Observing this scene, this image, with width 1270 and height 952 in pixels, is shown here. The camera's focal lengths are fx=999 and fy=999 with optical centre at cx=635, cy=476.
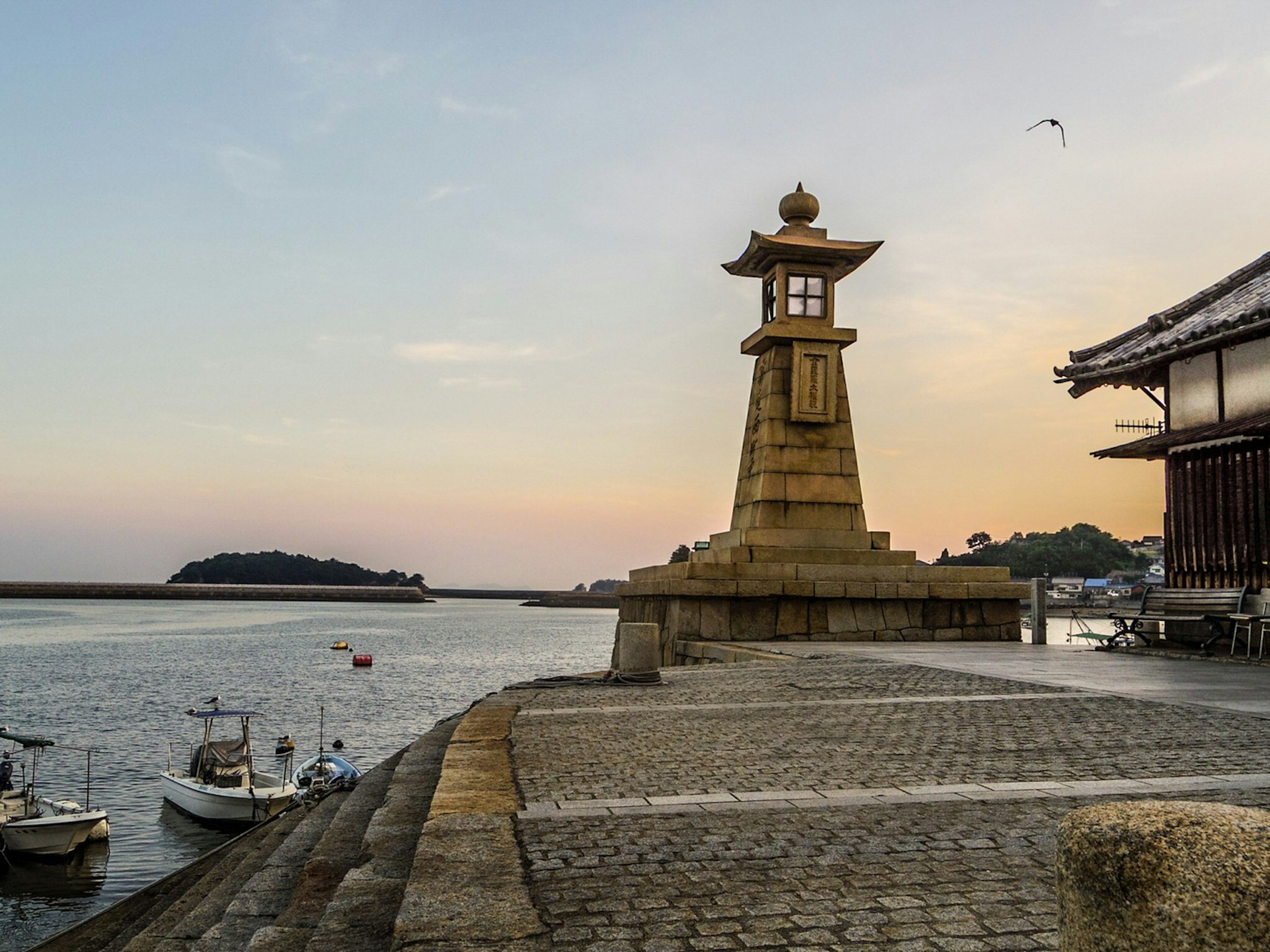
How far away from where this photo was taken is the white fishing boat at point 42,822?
849 inches

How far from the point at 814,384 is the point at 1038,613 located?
5991mm

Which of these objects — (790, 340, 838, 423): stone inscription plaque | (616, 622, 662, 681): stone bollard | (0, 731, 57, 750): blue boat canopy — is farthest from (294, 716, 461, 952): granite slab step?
(0, 731, 57, 750): blue boat canopy

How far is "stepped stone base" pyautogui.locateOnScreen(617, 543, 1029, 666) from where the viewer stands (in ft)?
56.0

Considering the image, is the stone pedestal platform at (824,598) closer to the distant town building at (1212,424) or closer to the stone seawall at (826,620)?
the stone seawall at (826,620)

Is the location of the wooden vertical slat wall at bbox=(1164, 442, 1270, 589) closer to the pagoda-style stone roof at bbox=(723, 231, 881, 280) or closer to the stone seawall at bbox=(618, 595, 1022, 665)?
the stone seawall at bbox=(618, 595, 1022, 665)

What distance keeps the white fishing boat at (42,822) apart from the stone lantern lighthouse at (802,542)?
1307 cm

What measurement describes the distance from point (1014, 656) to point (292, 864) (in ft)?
38.1

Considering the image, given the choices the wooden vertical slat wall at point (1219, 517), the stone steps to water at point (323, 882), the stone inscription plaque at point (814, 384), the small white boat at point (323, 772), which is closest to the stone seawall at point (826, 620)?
the wooden vertical slat wall at point (1219, 517)

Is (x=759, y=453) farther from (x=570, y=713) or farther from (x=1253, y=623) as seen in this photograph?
(x=570, y=713)

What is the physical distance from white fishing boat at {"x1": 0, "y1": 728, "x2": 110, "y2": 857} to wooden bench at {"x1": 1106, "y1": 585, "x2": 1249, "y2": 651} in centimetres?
2149

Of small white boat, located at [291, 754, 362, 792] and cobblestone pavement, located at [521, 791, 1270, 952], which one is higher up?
cobblestone pavement, located at [521, 791, 1270, 952]

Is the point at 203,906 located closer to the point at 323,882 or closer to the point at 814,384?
the point at 323,882

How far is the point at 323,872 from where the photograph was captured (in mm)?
5461

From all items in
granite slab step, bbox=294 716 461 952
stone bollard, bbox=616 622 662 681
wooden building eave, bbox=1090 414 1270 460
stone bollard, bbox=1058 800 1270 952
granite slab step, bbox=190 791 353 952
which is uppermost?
wooden building eave, bbox=1090 414 1270 460
